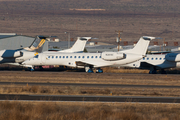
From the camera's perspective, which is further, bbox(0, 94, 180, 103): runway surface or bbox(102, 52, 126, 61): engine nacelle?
bbox(102, 52, 126, 61): engine nacelle

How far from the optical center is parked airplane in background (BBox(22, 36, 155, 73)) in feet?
143

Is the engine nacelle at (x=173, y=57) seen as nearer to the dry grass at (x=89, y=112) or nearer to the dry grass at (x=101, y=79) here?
the dry grass at (x=101, y=79)

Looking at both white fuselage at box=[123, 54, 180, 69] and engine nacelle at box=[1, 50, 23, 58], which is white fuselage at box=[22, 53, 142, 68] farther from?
white fuselage at box=[123, 54, 180, 69]

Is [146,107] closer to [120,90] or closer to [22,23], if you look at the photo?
[120,90]

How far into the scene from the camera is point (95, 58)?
44.9m

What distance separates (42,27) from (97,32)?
32459 mm

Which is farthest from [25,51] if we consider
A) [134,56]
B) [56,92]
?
[56,92]

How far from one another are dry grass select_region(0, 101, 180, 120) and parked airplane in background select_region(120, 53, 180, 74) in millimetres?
25337

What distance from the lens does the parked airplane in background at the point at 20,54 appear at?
4650cm

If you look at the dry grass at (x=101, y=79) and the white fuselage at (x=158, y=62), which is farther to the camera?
the white fuselage at (x=158, y=62)

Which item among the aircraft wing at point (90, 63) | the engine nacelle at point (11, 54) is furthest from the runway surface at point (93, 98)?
the engine nacelle at point (11, 54)

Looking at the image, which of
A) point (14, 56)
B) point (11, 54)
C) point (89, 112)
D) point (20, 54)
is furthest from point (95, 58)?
point (89, 112)

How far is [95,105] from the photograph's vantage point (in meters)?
18.2

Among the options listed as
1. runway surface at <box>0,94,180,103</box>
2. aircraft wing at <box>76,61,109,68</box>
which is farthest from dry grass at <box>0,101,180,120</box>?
aircraft wing at <box>76,61,109,68</box>
